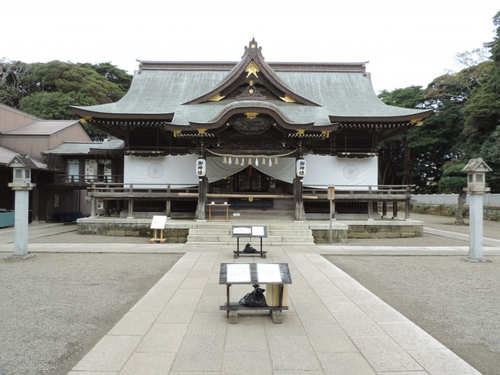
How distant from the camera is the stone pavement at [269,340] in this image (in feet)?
12.7

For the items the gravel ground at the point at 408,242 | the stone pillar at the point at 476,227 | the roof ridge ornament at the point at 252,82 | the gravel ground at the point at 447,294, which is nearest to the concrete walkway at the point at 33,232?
the roof ridge ornament at the point at 252,82

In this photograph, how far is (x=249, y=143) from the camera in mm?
16453

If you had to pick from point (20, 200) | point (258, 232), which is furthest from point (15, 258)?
point (258, 232)

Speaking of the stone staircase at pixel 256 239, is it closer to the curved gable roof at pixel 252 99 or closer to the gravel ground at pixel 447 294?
the gravel ground at pixel 447 294

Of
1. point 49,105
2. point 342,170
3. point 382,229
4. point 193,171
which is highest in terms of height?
point 49,105

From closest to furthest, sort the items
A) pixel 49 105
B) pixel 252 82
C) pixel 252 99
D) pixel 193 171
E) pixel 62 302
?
pixel 62 302 → pixel 252 99 → pixel 252 82 → pixel 193 171 → pixel 49 105

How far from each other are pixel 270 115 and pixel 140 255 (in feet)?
26.6

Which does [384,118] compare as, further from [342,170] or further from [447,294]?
[447,294]

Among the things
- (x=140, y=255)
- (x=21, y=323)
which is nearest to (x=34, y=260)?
(x=140, y=255)

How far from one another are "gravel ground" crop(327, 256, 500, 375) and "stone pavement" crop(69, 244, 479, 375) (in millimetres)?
408

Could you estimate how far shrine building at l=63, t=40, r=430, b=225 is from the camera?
51.0 feet

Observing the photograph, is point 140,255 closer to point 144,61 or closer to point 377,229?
point 377,229

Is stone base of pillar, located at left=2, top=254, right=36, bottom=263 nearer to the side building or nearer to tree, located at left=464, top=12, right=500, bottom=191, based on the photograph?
the side building

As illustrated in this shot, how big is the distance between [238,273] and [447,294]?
5.02 metres
